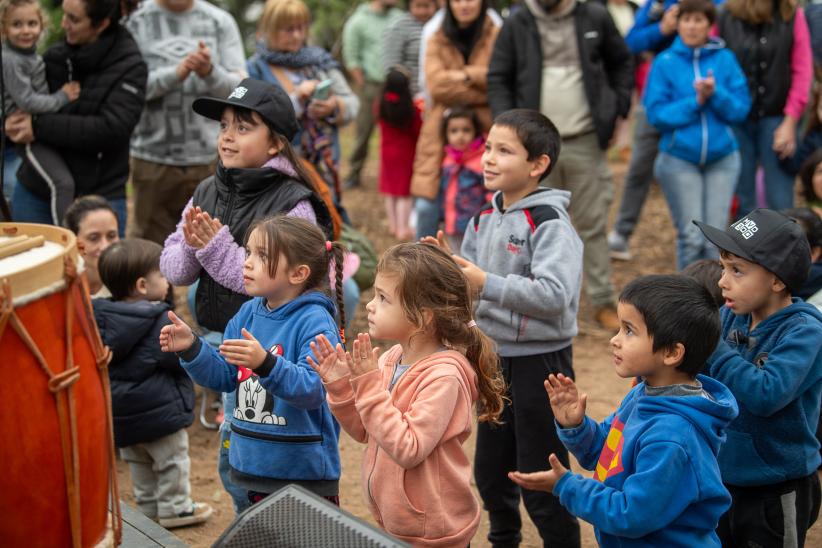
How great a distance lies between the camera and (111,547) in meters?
2.71

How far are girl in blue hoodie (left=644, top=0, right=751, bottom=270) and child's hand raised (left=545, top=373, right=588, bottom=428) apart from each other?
387 centimetres

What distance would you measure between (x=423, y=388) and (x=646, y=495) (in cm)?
64

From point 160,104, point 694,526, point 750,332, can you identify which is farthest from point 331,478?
point 160,104

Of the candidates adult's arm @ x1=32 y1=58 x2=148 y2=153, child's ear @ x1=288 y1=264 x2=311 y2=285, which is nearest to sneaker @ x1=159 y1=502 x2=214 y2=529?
child's ear @ x1=288 y1=264 x2=311 y2=285

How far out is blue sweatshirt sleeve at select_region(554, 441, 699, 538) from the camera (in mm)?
2480

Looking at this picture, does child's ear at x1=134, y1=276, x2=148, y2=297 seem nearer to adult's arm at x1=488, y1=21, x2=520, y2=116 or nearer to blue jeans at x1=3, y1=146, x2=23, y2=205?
blue jeans at x1=3, y1=146, x2=23, y2=205

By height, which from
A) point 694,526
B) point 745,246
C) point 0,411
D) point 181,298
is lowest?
point 181,298

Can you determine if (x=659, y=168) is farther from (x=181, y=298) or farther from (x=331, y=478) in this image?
(x=331, y=478)

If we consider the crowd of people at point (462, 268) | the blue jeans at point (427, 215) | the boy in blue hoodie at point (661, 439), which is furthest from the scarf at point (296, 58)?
the boy in blue hoodie at point (661, 439)

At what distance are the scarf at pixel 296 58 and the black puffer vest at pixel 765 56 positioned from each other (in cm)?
263

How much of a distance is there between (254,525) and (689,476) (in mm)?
1065

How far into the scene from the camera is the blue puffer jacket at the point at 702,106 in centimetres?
630

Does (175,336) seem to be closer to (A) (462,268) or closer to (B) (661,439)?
(A) (462,268)

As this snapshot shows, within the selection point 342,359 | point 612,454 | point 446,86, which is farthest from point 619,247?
point 342,359
